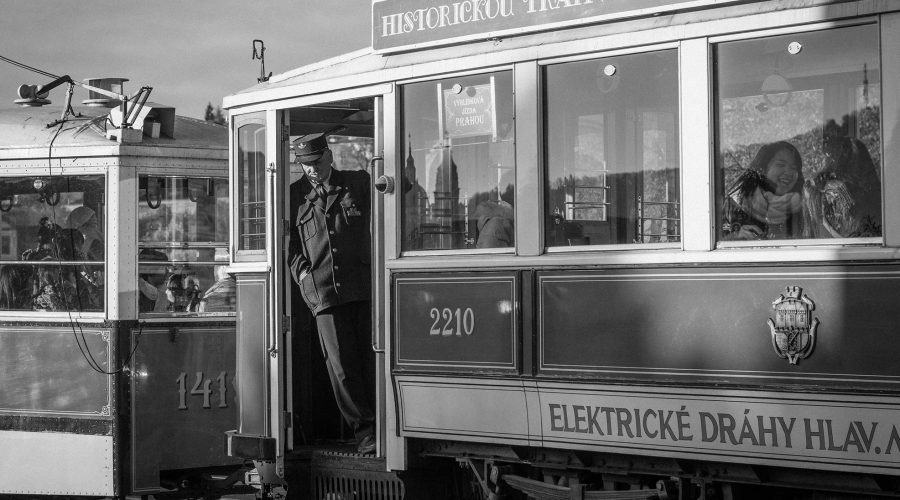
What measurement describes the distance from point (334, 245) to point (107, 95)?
3375 mm

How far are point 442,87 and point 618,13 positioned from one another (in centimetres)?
115

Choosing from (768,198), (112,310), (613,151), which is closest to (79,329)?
(112,310)

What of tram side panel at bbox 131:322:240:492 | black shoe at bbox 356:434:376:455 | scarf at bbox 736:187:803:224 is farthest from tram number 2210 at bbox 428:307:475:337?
tram side panel at bbox 131:322:240:492

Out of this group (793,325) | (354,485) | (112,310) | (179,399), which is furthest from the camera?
(179,399)

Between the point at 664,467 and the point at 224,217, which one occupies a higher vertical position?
the point at 224,217

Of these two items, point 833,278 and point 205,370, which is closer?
point 833,278

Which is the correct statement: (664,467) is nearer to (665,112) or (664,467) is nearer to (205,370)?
(665,112)

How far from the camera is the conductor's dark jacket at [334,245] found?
7547mm

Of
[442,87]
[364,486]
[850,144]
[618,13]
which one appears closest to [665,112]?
[618,13]

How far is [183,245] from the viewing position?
32.6 ft

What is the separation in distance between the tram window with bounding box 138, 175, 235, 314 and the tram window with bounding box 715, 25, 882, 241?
5250mm

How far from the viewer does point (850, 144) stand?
529cm

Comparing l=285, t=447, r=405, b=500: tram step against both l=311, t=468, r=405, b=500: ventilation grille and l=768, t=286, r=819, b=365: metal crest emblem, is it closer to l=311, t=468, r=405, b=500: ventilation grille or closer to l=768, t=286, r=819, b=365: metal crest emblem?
l=311, t=468, r=405, b=500: ventilation grille

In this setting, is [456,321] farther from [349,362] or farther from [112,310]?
[112,310]
